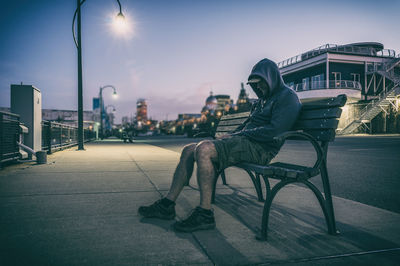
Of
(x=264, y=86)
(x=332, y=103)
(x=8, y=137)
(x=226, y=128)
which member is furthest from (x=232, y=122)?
(x=8, y=137)

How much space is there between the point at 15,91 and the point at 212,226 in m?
7.90

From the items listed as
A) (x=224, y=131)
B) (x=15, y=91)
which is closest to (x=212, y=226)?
(x=224, y=131)

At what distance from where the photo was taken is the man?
8.61ft

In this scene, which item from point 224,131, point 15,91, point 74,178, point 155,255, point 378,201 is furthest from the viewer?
point 15,91

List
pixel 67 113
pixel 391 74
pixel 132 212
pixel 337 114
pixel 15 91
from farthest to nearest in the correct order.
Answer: pixel 67 113 < pixel 391 74 < pixel 15 91 < pixel 132 212 < pixel 337 114

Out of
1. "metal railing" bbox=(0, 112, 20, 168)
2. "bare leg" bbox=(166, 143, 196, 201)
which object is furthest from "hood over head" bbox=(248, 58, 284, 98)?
"metal railing" bbox=(0, 112, 20, 168)

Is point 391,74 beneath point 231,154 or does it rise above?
above

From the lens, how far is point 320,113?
274 centimetres

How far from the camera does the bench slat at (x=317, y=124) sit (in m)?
2.53

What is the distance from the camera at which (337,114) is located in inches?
99.7

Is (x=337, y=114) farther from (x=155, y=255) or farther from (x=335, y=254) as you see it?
(x=155, y=255)

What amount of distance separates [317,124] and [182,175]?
142cm

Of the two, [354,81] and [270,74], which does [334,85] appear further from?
[270,74]

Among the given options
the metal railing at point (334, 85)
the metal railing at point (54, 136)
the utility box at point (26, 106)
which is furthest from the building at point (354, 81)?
the utility box at point (26, 106)
